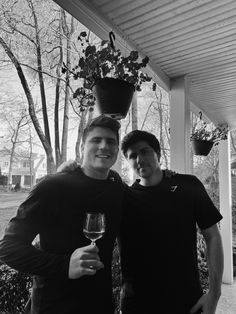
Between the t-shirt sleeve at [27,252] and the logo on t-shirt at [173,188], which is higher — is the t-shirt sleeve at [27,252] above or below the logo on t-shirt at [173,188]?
below

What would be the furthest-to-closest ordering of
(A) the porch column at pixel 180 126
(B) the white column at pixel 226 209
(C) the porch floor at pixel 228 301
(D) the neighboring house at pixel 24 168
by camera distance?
(B) the white column at pixel 226 209 → (C) the porch floor at pixel 228 301 → (A) the porch column at pixel 180 126 → (D) the neighboring house at pixel 24 168

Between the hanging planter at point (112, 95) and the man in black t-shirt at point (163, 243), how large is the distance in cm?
26

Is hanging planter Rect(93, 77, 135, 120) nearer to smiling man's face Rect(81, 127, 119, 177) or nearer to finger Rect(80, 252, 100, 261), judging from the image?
smiling man's face Rect(81, 127, 119, 177)

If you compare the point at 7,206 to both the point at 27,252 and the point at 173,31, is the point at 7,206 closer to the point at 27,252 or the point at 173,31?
the point at 27,252

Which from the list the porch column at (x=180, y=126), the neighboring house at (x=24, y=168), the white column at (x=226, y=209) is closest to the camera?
the neighboring house at (x=24, y=168)

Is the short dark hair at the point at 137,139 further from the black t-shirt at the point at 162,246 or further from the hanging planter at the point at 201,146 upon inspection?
the hanging planter at the point at 201,146

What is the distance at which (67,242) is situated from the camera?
3.35ft

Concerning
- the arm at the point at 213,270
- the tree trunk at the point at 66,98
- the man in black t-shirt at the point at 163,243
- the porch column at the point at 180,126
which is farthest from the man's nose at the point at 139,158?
the porch column at the point at 180,126

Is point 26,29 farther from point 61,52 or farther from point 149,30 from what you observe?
point 149,30

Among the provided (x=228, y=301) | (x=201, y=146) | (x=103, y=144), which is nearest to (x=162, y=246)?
(x=103, y=144)

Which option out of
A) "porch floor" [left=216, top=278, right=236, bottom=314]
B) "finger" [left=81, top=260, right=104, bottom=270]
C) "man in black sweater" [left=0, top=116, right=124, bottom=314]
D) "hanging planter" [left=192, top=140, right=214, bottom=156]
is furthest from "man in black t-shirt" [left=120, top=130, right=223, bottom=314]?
"porch floor" [left=216, top=278, right=236, bottom=314]

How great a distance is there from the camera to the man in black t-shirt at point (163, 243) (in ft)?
4.13

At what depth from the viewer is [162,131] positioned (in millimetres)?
3863

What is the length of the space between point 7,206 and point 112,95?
0.96m
